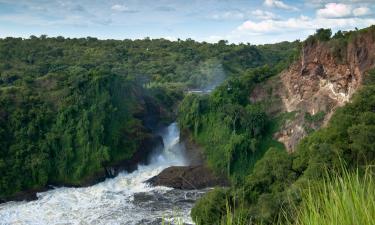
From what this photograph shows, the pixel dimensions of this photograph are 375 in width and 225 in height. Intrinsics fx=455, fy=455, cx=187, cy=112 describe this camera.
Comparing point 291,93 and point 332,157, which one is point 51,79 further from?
point 332,157

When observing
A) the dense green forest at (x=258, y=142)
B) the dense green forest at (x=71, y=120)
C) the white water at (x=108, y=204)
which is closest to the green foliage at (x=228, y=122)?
the dense green forest at (x=258, y=142)

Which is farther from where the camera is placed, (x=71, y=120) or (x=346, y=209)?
(x=71, y=120)

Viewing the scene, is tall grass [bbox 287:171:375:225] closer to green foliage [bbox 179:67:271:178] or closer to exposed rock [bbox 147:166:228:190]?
exposed rock [bbox 147:166:228:190]

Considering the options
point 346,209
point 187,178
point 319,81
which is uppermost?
point 319,81

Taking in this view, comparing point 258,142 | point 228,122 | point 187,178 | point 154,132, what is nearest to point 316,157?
point 187,178

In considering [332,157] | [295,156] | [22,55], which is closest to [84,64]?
[22,55]

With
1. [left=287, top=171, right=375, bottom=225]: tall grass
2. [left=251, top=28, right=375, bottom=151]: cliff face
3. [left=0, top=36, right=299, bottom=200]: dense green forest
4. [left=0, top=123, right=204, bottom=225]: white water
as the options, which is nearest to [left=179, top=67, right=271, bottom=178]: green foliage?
[left=0, top=36, right=299, bottom=200]: dense green forest

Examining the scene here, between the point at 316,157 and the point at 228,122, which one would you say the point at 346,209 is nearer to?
the point at 316,157

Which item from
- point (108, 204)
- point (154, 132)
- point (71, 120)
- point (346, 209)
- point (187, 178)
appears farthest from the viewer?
point (154, 132)
